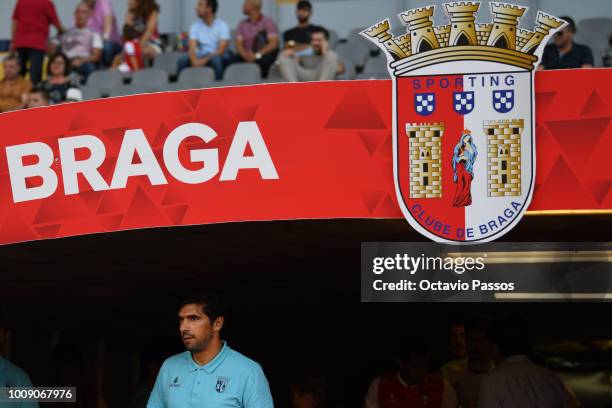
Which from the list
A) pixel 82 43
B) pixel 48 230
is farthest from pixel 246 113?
pixel 82 43

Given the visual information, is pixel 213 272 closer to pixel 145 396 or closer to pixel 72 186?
pixel 145 396

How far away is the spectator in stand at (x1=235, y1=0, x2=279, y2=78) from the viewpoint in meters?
12.5

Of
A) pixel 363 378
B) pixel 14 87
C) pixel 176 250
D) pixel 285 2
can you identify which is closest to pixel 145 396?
pixel 176 250

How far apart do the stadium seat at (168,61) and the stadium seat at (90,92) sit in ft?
4.86

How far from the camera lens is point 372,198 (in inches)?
278

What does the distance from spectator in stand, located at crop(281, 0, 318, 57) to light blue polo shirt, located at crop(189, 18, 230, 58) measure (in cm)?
85

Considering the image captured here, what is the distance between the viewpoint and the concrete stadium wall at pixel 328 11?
604 inches

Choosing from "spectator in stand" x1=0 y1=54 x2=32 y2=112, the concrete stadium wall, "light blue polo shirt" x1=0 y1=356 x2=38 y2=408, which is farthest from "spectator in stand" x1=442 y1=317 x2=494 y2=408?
the concrete stadium wall

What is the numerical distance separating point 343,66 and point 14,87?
3.21 meters

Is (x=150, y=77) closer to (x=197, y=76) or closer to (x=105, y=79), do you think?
(x=105, y=79)

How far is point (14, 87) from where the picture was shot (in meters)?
11.4

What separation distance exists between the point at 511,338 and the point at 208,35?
7.01 m

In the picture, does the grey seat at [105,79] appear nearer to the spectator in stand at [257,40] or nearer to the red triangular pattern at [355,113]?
the spectator in stand at [257,40]

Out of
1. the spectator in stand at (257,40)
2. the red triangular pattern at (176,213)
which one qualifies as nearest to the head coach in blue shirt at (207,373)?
the red triangular pattern at (176,213)
